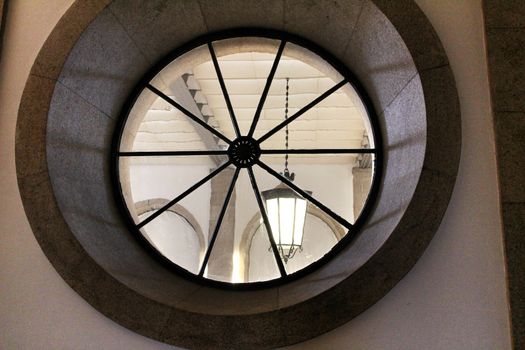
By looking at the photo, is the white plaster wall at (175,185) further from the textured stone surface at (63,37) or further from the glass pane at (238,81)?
the textured stone surface at (63,37)

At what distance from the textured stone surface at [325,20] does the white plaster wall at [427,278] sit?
372 mm

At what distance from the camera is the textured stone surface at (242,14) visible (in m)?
2.60

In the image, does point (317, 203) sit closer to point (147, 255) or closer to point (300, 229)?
point (300, 229)

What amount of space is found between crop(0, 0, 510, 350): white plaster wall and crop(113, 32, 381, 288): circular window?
1.78 feet

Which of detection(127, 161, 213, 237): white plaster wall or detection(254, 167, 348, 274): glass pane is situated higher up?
detection(127, 161, 213, 237): white plaster wall

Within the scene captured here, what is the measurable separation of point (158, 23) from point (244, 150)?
0.81 meters

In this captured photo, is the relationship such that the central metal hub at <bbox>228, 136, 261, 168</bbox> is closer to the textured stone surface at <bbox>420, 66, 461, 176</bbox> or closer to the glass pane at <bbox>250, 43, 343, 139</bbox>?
the textured stone surface at <bbox>420, 66, 461, 176</bbox>

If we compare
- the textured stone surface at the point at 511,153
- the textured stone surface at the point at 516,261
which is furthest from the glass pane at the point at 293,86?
the textured stone surface at the point at 516,261

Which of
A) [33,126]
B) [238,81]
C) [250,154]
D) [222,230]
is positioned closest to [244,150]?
[250,154]

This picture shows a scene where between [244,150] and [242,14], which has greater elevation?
[242,14]

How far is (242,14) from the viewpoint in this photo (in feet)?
8.82

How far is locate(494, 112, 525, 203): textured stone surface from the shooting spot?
191 centimetres

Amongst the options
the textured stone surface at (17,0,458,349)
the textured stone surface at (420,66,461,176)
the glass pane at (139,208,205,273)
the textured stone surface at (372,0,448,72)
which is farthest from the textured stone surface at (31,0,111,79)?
the glass pane at (139,208,205,273)

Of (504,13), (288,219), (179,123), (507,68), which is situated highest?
(179,123)
